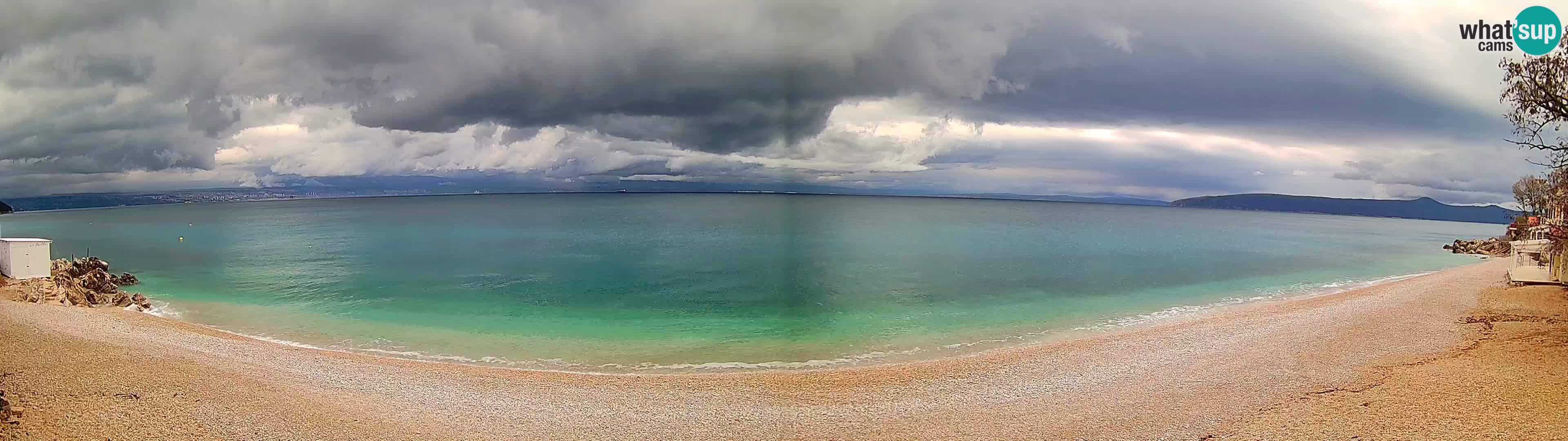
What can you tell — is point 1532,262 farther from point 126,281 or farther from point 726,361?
point 126,281

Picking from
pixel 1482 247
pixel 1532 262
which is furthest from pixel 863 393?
pixel 1482 247

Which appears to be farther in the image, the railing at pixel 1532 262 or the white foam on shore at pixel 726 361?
the railing at pixel 1532 262

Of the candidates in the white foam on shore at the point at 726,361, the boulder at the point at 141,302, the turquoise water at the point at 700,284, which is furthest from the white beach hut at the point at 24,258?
the white foam on shore at the point at 726,361

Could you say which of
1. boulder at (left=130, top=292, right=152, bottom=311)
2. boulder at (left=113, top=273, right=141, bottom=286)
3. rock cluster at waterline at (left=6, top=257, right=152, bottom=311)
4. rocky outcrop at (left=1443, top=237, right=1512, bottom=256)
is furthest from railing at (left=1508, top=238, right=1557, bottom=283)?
boulder at (left=113, top=273, right=141, bottom=286)

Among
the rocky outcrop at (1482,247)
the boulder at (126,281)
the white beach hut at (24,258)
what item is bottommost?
the boulder at (126,281)

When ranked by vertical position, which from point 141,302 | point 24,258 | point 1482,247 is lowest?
point 141,302

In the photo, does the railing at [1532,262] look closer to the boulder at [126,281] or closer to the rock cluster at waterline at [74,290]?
the rock cluster at waterline at [74,290]
